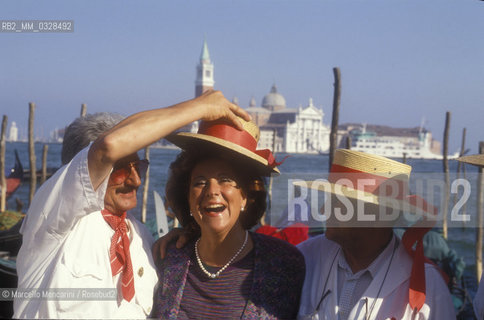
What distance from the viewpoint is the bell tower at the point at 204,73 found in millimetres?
93250

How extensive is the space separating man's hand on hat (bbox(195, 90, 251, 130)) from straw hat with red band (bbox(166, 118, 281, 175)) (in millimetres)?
38

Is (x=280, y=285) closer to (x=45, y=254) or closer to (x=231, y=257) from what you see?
(x=231, y=257)

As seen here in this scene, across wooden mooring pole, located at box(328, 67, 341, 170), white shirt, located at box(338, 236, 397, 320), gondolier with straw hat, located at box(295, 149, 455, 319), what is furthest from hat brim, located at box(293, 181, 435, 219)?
wooden mooring pole, located at box(328, 67, 341, 170)

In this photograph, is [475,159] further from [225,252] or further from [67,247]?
[67,247]

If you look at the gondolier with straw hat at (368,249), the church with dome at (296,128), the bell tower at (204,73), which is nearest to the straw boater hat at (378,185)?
the gondolier with straw hat at (368,249)

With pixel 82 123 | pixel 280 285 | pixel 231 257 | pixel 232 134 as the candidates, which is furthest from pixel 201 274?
pixel 82 123

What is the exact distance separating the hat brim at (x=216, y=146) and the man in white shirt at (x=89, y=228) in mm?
81

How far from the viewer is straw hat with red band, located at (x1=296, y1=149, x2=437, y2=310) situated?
1.37 meters

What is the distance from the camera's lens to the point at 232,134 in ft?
4.38

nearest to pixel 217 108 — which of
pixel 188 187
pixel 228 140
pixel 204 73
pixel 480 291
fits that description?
pixel 228 140

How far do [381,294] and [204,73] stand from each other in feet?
307

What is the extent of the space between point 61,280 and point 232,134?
53cm

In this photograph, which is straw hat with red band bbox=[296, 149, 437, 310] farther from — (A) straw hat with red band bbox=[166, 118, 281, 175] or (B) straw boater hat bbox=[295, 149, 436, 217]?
(A) straw hat with red band bbox=[166, 118, 281, 175]

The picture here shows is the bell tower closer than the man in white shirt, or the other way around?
the man in white shirt
